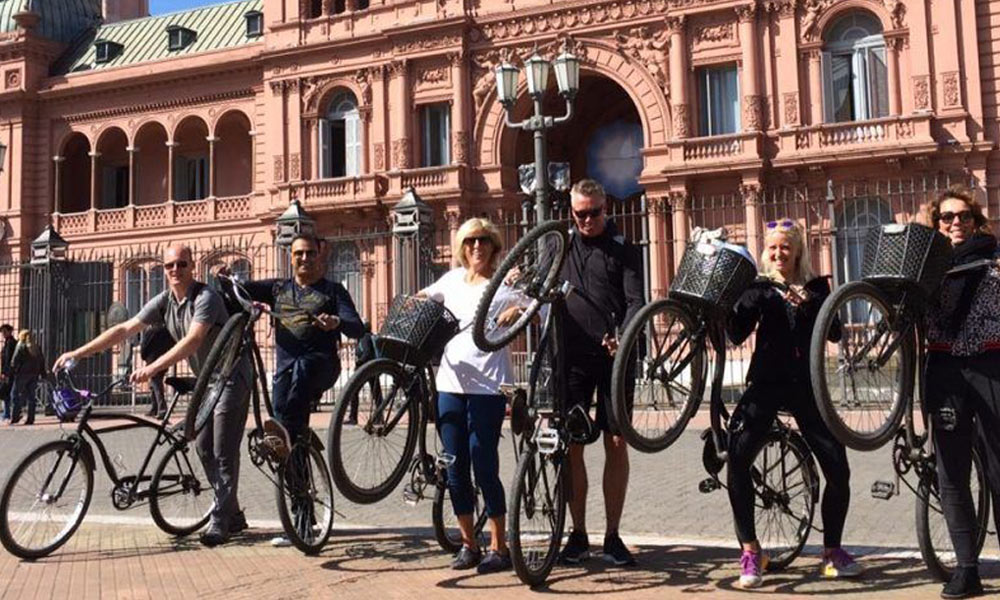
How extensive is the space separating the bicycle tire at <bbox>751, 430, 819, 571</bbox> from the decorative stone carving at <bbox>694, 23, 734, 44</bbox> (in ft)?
70.6

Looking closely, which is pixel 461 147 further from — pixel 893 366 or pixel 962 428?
pixel 962 428

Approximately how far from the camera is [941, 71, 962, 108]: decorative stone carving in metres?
23.0

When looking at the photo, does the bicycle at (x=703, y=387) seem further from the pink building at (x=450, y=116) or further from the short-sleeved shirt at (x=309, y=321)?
the pink building at (x=450, y=116)

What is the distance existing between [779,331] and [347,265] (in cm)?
2451

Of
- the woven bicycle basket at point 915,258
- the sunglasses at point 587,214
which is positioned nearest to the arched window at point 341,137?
the sunglasses at point 587,214

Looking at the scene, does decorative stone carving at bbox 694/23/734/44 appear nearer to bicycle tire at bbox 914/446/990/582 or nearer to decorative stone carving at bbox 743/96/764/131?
decorative stone carving at bbox 743/96/764/131

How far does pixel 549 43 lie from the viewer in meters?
27.1

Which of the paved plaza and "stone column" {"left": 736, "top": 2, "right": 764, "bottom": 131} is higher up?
"stone column" {"left": 736, "top": 2, "right": 764, "bottom": 131}

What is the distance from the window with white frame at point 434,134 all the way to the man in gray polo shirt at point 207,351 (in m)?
22.3

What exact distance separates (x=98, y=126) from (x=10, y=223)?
179 inches

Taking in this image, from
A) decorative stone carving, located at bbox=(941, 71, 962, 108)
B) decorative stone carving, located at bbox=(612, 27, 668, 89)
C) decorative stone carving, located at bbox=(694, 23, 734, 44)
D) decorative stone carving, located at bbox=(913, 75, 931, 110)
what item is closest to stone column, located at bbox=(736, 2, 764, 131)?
decorative stone carving, located at bbox=(694, 23, 734, 44)

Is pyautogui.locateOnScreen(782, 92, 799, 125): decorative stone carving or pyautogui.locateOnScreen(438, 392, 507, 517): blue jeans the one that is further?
pyautogui.locateOnScreen(782, 92, 799, 125): decorative stone carving

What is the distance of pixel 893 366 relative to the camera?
5090 millimetres

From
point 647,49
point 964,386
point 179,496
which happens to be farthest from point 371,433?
point 647,49
